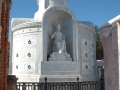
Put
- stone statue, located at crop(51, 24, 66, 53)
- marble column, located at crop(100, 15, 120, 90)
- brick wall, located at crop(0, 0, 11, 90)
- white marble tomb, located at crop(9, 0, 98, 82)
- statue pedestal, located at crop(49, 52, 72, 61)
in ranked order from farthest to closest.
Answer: stone statue, located at crop(51, 24, 66, 53) → statue pedestal, located at crop(49, 52, 72, 61) → white marble tomb, located at crop(9, 0, 98, 82) → brick wall, located at crop(0, 0, 11, 90) → marble column, located at crop(100, 15, 120, 90)

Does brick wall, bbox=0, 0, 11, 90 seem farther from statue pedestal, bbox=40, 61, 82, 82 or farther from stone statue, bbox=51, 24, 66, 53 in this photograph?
stone statue, bbox=51, 24, 66, 53

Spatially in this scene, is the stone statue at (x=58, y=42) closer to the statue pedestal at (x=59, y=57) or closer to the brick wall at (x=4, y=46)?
the statue pedestal at (x=59, y=57)

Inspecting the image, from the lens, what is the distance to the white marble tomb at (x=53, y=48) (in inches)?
492

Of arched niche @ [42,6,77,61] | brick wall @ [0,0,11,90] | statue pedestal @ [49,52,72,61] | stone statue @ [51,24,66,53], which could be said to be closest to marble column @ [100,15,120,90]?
brick wall @ [0,0,11,90]

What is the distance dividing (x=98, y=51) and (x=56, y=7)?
14.7 m

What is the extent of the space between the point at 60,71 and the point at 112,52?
8.83 m

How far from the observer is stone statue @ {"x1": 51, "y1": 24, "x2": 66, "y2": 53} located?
13.1m

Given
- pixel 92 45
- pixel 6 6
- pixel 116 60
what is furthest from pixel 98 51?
pixel 116 60

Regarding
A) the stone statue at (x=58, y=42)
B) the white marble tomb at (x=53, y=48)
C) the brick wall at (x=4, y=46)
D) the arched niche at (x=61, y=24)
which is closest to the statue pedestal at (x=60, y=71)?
the white marble tomb at (x=53, y=48)

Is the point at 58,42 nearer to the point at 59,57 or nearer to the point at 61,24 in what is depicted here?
the point at 59,57

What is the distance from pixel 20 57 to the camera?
13125mm

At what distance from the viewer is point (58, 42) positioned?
13219mm

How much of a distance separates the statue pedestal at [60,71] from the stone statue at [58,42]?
3.37 feet

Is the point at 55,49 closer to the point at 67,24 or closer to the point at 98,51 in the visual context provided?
the point at 67,24
